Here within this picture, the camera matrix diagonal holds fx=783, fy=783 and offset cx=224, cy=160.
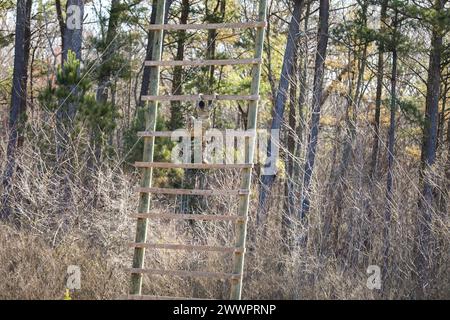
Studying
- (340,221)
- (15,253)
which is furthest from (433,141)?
(15,253)

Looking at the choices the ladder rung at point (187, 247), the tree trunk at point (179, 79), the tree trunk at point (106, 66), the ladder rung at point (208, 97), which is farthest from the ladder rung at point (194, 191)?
the tree trunk at point (179, 79)

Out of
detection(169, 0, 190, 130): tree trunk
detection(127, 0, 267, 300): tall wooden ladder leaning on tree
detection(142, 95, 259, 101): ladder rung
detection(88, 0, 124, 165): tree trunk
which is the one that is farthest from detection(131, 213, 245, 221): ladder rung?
detection(169, 0, 190, 130): tree trunk

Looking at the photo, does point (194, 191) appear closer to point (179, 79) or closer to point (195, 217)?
point (195, 217)

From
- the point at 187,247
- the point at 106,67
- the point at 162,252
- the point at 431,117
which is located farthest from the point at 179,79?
the point at 187,247

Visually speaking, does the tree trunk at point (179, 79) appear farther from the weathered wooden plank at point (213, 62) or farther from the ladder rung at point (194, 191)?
the ladder rung at point (194, 191)

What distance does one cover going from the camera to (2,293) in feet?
28.0

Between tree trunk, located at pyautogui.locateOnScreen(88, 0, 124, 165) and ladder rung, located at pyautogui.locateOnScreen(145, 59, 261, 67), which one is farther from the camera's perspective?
tree trunk, located at pyautogui.locateOnScreen(88, 0, 124, 165)

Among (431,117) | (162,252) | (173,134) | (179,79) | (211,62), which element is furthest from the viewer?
(179,79)

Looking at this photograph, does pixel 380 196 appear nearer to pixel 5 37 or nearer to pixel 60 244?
pixel 60 244

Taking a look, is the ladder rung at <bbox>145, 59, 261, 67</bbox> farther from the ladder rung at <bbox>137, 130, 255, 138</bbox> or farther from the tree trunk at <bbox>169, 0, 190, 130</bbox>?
the tree trunk at <bbox>169, 0, 190, 130</bbox>

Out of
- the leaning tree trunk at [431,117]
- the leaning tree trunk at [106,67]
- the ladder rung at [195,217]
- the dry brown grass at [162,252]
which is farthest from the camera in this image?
the leaning tree trunk at [431,117]

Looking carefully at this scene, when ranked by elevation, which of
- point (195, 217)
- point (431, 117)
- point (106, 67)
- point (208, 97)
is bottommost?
point (195, 217)

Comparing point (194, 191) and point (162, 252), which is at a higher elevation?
point (194, 191)

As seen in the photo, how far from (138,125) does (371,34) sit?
18.0ft
